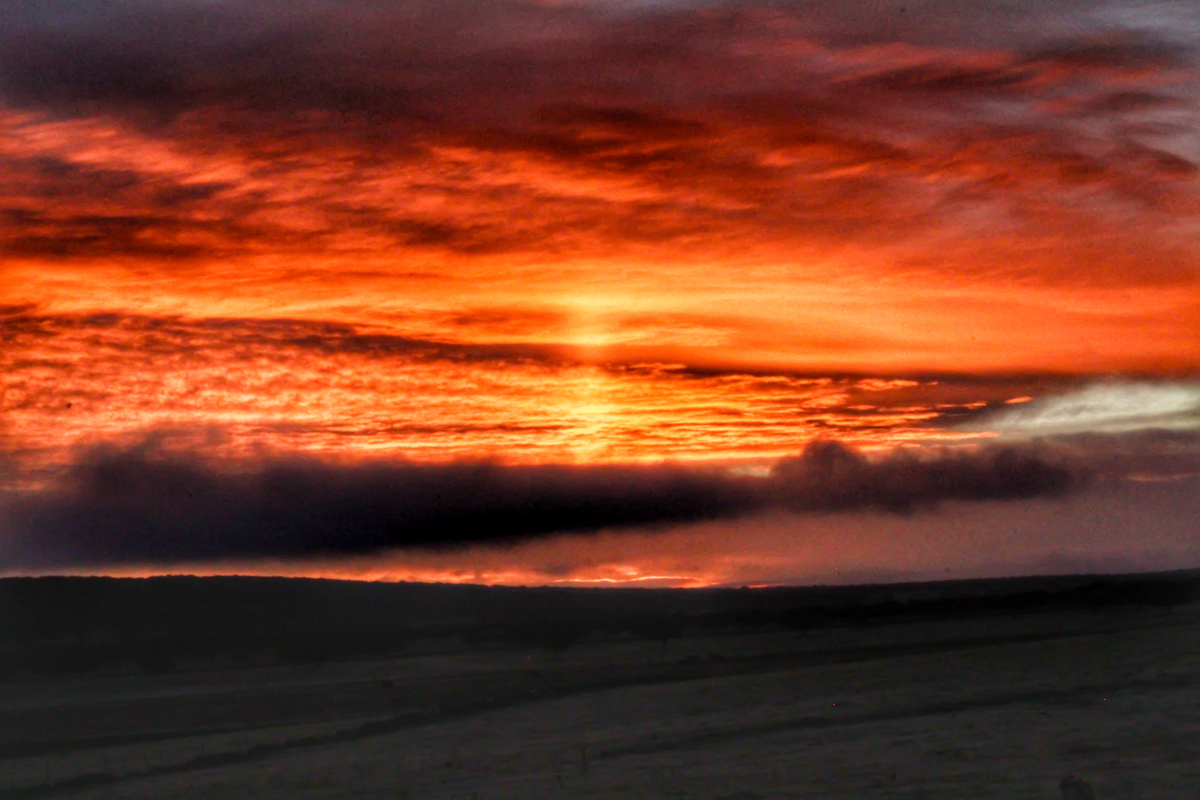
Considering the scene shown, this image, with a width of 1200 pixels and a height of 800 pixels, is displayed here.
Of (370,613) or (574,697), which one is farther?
(370,613)

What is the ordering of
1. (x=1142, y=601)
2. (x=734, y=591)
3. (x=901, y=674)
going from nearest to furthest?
1. (x=901, y=674)
2. (x=1142, y=601)
3. (x=734, y=591)

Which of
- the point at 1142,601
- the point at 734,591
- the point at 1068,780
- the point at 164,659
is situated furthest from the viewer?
the point at 734,591

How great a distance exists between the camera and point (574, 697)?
19.1 m

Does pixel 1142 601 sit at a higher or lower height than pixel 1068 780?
lower

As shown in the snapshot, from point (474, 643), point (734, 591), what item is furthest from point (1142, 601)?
point (474, 643)

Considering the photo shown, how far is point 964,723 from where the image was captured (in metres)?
16.7

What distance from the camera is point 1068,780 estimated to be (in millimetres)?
12070

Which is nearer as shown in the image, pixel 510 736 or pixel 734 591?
pixel 510 736

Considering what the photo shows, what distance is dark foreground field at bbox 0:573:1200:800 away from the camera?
14.1m

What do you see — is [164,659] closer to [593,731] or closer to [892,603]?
[593,731]

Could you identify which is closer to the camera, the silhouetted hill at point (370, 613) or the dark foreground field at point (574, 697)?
the dark foreground field at point (574, 697)

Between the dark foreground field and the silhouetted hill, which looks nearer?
the dark foreground field

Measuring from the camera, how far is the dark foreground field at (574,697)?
14.1m

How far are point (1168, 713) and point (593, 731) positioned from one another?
8.23 m
